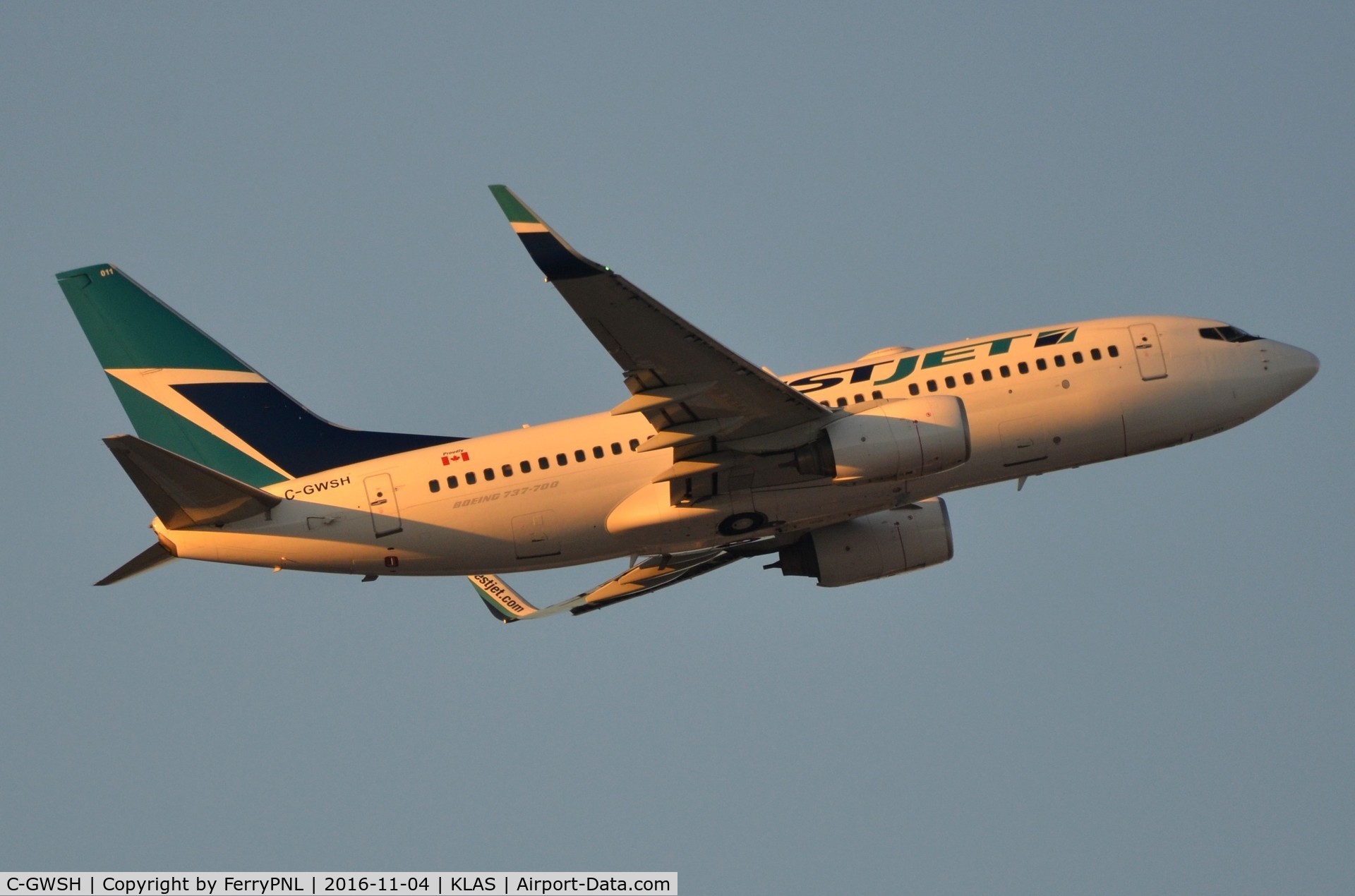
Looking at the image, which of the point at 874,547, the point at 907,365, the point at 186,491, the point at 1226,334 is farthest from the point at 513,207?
the point at 1226,334

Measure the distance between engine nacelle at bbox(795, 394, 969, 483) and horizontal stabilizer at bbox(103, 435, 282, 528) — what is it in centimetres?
1289

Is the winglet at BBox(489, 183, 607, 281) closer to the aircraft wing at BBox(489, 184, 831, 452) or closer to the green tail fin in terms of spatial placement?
the aircraft wing at BBox(489, 184, 831, 452)

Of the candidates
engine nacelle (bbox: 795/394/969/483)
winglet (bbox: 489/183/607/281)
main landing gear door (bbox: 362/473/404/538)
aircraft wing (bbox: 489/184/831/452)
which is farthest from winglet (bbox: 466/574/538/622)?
winglet (bbox: 489/183/607/281)

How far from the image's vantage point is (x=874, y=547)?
4197 cm

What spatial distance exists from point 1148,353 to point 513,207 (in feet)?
59.7

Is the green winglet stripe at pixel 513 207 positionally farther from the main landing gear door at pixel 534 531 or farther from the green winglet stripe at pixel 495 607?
the green winglet stripe at pixel 495 607

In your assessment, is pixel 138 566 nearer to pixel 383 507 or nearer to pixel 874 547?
pixel 383 507

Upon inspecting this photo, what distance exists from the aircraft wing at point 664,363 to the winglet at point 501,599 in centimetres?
1121

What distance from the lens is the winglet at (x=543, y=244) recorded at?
29.2 m

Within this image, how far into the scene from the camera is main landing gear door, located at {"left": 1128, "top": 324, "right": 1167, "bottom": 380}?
39.2 metres

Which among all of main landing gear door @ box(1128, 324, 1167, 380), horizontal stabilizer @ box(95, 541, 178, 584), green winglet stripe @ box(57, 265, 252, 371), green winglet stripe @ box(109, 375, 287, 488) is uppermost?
green winglet stripe @ box(57, 265, 252, 371)

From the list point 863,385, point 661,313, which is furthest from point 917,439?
point 661,313

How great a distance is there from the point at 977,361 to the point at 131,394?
69.1ft

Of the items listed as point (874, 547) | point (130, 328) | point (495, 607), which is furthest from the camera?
point (495, 607)
